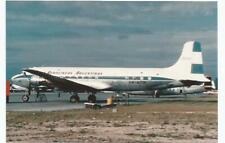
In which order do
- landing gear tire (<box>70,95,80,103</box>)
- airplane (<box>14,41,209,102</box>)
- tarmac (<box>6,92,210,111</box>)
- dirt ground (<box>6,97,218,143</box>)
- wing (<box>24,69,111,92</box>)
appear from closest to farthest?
1. dirt ground (<box>6,97,218,143</box>)
2. tarmac (<box>6,92,210,111</box>)
3. wing (<box>24,69,111,92</box>)
4. landing gear tire (<box>70,95,80,103</box>)
5. airplane (<box>14,41,209,102</box>)

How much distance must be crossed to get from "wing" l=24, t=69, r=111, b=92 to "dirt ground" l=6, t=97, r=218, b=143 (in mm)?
10870

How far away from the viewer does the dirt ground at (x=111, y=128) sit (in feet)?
43.6

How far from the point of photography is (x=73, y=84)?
30.5 meters

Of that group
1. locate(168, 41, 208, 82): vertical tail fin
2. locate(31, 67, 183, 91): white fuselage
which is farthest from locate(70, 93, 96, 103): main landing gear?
locate(168, 41, 208, 82): vertical tail fin

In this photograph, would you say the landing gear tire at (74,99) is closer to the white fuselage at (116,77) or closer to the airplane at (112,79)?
the airplane at (112,79)

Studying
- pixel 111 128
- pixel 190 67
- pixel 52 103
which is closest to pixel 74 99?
pixel 52 103

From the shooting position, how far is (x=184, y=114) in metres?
19.4

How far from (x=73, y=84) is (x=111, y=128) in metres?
15.7

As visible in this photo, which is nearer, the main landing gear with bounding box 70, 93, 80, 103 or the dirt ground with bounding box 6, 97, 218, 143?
the dirt ground with bounding box 6, 97, 218, 143

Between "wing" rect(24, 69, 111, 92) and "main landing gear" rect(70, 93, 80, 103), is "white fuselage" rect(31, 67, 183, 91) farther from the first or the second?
"main landing gear" rect(70, 93, 80, 103)

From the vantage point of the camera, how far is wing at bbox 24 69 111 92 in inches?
1164
